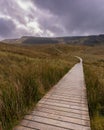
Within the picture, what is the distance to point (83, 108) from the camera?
3.65m

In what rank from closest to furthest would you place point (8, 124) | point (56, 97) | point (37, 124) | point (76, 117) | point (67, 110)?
point (8, 124), point (37, 124), point (76, 117), point (67, 110), point (56, 97)

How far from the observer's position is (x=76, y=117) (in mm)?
3148

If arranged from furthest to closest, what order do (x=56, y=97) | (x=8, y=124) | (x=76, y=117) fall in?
(x=56, y=97)
(x=76, y=117)
(x=8, y=124)

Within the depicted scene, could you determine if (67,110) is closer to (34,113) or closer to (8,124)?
(34,113)

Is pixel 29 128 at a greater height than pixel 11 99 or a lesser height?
lesser

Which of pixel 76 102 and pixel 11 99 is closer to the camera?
pixel 11 99

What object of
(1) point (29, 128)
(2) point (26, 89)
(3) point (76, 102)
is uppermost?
(2) point (26, 89)

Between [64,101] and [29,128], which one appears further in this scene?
[64,101]

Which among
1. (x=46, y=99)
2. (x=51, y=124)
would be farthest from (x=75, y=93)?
(x=51, y=124)

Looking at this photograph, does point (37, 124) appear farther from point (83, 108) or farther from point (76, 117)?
point (83, 108)

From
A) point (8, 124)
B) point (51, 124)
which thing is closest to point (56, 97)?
point (51, 124)

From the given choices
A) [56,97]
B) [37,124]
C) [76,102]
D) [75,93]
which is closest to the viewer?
[37,124]

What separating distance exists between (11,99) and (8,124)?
19.0 inches

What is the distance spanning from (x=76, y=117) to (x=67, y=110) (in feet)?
1.24
